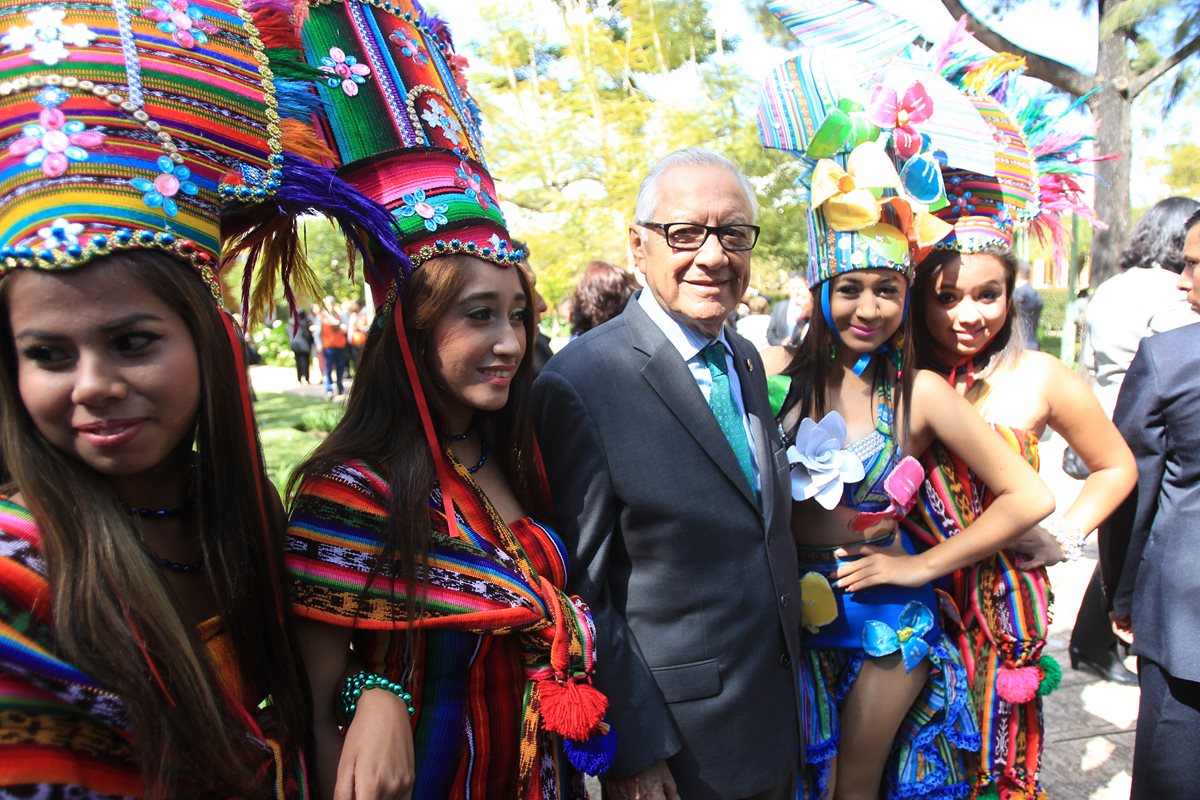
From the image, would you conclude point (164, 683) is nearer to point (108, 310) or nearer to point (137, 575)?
point (137, 575)

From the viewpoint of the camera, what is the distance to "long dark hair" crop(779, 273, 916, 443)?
2242 millimetres

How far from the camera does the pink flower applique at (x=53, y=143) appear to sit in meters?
1.11

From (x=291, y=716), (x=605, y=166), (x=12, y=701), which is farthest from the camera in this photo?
(x=605, y=166)

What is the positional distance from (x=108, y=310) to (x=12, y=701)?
0.54 meters

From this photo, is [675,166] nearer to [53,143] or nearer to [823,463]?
[823,463]

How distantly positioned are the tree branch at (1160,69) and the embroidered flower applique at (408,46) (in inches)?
420

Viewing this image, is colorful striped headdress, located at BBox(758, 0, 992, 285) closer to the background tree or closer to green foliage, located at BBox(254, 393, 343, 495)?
green foliage, located at BBox(254, 393, 343, 495)

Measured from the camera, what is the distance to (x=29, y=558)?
3.64 feet

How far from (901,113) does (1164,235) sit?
229 cm

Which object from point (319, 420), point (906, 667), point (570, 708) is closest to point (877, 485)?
point (906, 667)

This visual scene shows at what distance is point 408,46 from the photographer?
163 centimetres

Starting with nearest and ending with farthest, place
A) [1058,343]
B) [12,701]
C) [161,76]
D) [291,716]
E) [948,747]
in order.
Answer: [12,701] < [161,76] < [291,716] < [948,747] < [1058,343]

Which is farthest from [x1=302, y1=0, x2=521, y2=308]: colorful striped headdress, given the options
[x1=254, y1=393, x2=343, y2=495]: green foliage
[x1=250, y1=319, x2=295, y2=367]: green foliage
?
[x1=250, y1=319, x2=295, y2=367]: green foliage

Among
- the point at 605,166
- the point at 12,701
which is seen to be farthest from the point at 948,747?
the point at 605,166
